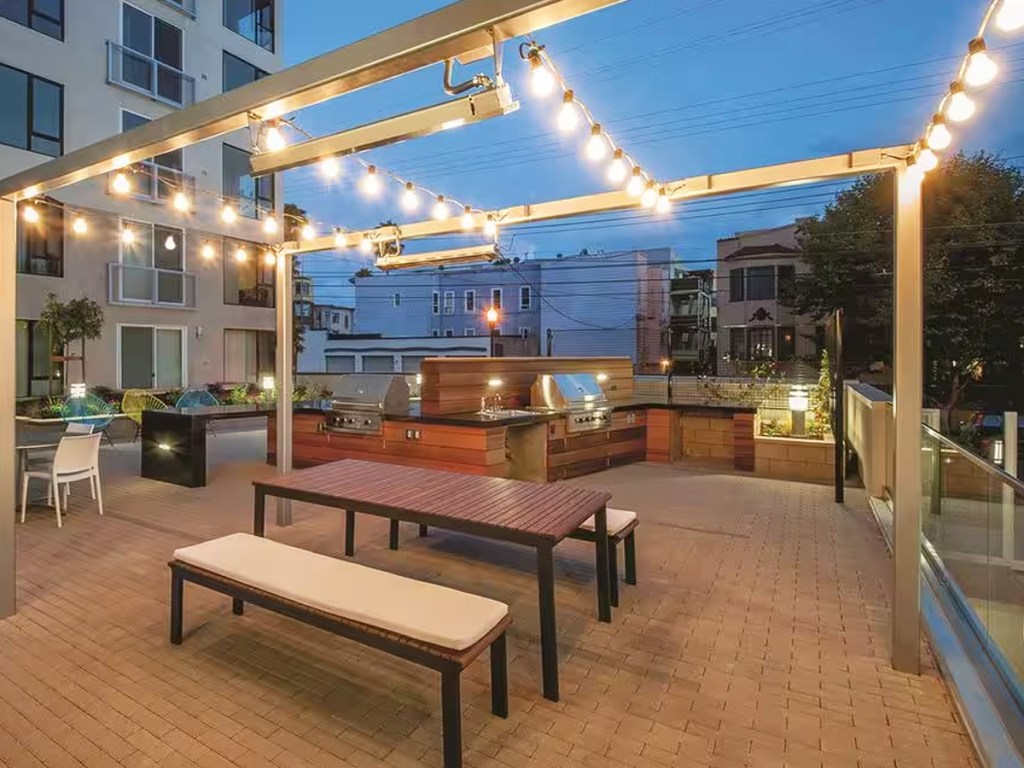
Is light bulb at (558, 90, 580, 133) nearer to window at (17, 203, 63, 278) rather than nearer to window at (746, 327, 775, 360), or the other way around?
window at (17, 203, 63, 278)

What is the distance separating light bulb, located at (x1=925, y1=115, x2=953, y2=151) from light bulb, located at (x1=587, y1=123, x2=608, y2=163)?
148cm

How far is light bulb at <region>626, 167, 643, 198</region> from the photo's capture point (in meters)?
3.35

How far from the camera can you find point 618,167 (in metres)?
3.28

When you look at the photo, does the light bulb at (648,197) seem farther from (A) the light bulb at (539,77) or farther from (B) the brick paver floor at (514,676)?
(B) the brick paver floor at (514,676)

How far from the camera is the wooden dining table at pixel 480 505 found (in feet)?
7.82

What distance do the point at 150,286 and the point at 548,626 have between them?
13.4 meters

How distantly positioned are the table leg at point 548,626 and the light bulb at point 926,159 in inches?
90.8

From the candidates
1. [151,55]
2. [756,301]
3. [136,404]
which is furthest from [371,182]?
[756,301]

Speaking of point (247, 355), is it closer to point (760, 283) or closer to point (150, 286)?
point (150, 286)

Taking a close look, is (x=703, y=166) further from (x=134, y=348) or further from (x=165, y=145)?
(x=165, y=145)

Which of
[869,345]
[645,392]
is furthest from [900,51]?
[645,392]

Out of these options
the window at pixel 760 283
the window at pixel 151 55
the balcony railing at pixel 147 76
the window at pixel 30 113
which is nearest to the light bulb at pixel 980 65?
the window at pixel 30 113

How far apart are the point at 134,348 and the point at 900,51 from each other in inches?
2229

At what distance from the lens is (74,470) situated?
496 cm
